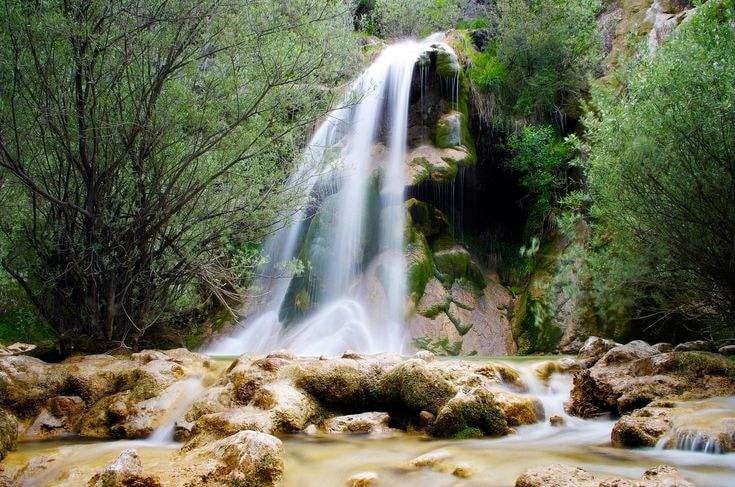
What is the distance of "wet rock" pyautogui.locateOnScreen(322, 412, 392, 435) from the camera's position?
7.52m

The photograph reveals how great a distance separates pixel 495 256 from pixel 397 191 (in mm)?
4569

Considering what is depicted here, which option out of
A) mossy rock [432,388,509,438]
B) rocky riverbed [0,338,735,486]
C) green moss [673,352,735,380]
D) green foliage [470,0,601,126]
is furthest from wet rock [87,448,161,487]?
green foliage [470,0,601,126]

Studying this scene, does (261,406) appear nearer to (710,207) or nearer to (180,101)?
(180,101)

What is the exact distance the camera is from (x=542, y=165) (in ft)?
65.0

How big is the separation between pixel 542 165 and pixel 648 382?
1267 cm

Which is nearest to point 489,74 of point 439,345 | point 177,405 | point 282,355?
point 439,345

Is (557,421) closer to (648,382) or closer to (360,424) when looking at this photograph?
(648,382)

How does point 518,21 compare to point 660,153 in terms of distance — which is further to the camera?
point 518,21

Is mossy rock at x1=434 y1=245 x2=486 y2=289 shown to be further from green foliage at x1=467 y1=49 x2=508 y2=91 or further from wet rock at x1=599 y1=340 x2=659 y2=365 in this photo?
wet rock at x1=599 y1=340 x2=659 y2=365

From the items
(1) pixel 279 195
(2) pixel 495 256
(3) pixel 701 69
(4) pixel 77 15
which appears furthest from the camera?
(2) pixel 495 256

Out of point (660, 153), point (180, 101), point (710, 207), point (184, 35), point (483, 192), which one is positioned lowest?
point (710, 207)

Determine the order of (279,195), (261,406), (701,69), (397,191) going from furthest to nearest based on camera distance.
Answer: (397,191), (279,195), (701,69), (261,406)

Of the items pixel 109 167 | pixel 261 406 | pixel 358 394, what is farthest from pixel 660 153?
pixel 109 167

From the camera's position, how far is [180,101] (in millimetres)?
9625
